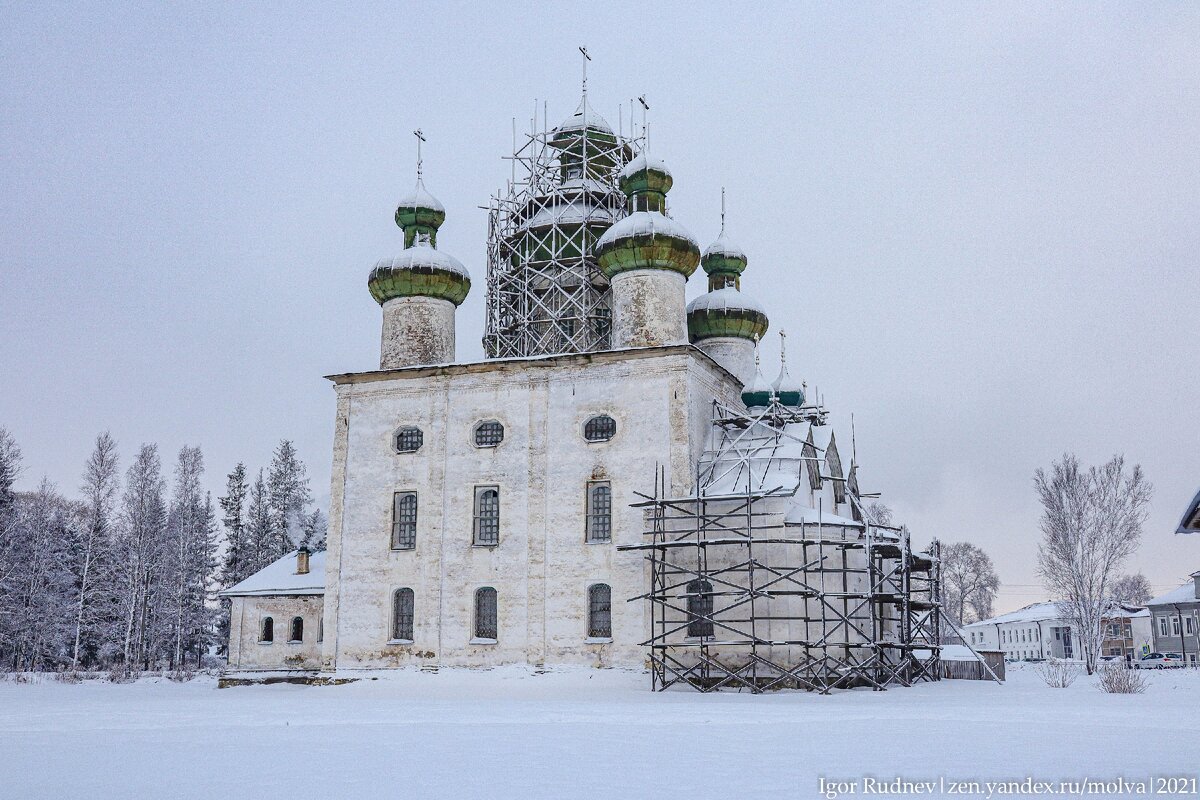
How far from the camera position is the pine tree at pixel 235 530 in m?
39.6

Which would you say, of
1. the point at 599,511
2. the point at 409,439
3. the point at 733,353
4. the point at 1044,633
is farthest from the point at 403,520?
the point at 1044,633

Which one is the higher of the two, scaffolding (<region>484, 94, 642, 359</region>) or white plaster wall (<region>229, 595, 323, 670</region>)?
scaffolding (<region>484, 94, 642, 359</region>)

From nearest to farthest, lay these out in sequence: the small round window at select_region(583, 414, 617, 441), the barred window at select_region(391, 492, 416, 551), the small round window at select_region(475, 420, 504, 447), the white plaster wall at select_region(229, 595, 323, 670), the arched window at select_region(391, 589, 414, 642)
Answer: the small round window at select_region(583, 414, 617, 441) → the arched window at select_region(391, 589, 414, 642) → the small round window at select_region(475, 420, 504, 447) → the barred window at select_region(391, 492, 416, 551) → the white plaster wall at select_region(229, 595, 323, 670)

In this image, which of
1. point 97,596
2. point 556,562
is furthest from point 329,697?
point 97,596

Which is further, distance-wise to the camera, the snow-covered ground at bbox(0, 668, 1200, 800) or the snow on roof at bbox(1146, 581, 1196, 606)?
the snow on roof at bbox(1146, 581, 1196, 606)

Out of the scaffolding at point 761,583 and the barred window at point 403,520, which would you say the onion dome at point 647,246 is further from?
the barred window at point 403,520

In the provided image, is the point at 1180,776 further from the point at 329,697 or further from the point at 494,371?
the point at 494,371

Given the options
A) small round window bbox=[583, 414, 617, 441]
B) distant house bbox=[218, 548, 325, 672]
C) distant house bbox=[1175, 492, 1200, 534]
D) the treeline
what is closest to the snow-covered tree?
the treeline

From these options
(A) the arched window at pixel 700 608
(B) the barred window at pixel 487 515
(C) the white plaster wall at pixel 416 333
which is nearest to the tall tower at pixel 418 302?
(C) the white plaster wall at pixel 416 333

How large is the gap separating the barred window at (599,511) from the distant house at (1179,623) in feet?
94.5

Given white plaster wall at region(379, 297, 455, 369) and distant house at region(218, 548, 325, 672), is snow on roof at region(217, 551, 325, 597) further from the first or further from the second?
white plaster wall at region(379, 297, 455, 369)

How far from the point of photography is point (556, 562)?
22.2 meters

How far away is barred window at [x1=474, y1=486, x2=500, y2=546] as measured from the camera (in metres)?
23.1

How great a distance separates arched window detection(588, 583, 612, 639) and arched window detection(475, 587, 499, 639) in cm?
215
